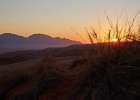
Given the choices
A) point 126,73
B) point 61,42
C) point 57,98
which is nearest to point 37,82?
point 57,98

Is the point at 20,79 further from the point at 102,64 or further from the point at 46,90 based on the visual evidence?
the point at 102,64

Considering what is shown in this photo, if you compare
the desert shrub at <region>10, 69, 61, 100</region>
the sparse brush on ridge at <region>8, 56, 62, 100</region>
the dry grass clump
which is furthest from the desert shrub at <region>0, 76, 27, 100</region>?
the desert shrub at <region>10, 69, 61, 100</region>

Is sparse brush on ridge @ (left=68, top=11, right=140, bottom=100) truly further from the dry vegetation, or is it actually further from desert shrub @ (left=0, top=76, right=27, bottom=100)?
desert shrub @ (left=0, top=76, right=27, bottom=100)

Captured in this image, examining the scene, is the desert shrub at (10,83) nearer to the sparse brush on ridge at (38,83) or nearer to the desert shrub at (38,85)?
the sparse brush on ridge at (38,83)

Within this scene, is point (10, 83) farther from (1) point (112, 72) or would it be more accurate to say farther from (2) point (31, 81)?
(1) point (112, 72)

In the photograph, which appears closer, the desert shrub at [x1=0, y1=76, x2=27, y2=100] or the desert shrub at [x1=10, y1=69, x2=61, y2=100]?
the desert shrub at [x1=10, y1=69, x2=61, y2=100]

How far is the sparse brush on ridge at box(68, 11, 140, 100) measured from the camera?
8.09 m

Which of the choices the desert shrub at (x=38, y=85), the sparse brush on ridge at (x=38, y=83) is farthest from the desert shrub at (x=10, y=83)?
the desert shrub at (x=38, y=85)

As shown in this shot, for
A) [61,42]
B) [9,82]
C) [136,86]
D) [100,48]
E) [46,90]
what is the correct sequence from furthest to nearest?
1. [61,42]
2. [9,82]
3. [46,90]
4. [100,48]
5. [136,86]

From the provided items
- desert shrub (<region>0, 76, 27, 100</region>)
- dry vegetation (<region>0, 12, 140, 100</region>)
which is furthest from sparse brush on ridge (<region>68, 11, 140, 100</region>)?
desert shrub (<region>0, 76, 27, 100</region>)

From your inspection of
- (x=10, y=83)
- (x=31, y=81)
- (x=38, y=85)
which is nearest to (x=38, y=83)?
(x=38, y=85)

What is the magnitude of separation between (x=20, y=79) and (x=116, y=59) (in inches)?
136

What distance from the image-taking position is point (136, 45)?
356 inches

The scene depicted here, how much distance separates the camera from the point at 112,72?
838 centimetres
